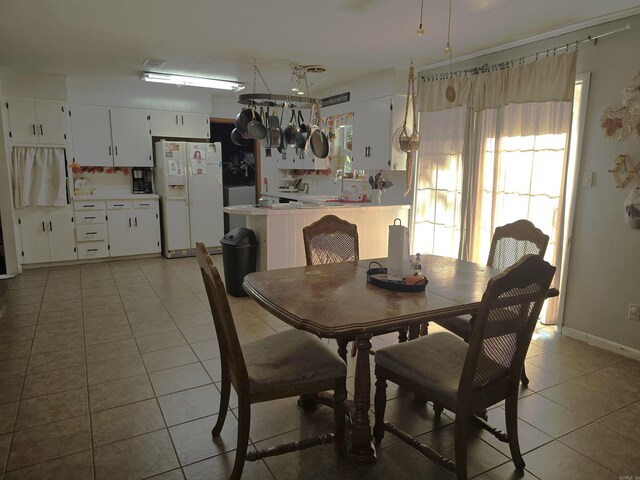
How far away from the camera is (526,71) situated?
3.44 m

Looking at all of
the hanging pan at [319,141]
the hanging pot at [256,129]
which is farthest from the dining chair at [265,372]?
the hanging pan at [319,141]

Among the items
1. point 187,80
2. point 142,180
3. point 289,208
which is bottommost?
point 289,208

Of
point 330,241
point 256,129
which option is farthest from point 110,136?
point 330,241

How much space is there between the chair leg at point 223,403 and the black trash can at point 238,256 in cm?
226

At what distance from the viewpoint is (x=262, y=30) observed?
3.45 metres

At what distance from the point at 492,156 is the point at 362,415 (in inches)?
112

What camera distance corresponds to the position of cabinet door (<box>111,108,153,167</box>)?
19.1 ft

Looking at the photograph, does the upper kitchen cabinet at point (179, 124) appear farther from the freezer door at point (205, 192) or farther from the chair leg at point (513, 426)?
the chair leg at point (513, 426)

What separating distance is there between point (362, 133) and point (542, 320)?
2818 millimetres

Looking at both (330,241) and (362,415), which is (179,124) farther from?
(362,415)

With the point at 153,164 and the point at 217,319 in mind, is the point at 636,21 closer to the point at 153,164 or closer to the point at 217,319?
the point at 217,319

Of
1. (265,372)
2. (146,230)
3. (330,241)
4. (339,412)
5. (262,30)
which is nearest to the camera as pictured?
(265,372)

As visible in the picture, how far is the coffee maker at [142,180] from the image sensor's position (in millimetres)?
6273

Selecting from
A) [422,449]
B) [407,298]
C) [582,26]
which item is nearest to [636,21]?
[582,26]
